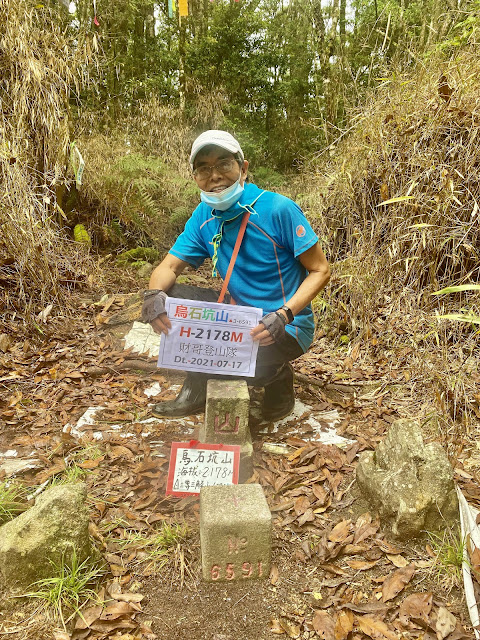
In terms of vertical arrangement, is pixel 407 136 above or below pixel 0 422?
above

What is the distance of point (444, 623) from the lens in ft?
4.58

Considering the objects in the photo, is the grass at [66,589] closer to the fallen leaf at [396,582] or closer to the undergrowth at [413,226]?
the fallen leaf at [396,582]

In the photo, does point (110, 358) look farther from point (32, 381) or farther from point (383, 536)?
point (383, 536)

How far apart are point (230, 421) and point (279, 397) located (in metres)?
0.59

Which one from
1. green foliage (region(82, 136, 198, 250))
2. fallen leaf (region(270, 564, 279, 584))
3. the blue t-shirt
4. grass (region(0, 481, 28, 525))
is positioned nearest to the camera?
fallen leaf (region(270, 564, 279, 584))

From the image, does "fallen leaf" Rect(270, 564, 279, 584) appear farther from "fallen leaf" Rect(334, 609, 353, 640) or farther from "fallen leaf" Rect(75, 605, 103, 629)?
"fallen leaf" Rect(75, 605, 103, 629)

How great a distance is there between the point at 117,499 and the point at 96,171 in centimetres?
485

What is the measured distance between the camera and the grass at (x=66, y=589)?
142 centimetres

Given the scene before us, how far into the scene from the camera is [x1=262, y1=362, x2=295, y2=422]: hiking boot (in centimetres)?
262

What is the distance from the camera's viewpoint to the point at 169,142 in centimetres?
735

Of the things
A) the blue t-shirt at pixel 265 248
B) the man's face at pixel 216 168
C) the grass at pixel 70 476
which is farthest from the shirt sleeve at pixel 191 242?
the grass at pixel 70 476

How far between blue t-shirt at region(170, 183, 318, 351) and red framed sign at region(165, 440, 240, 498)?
759mm

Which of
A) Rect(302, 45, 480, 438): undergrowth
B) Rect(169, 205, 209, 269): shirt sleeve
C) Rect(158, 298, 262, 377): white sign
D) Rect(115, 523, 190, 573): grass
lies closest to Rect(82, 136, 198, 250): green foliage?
Rect(302, 45, 480, 438): undergrowth

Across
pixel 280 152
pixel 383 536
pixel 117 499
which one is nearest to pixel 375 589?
pixel 383 536
